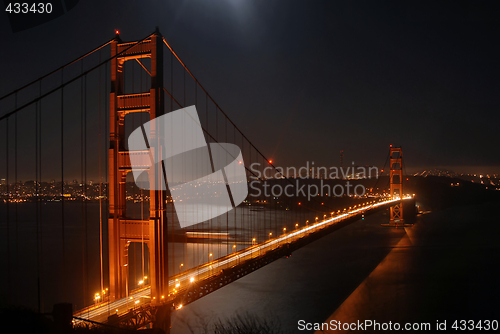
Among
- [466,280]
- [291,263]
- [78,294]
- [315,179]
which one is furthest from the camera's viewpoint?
[315,179]

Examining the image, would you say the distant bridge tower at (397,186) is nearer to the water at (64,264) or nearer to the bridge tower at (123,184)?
the water at (64,264)

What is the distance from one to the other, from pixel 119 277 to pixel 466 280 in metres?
21.5

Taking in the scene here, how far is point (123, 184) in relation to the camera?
9.93 meters

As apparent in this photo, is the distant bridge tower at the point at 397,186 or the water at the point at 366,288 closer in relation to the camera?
the water at the point at 366,288

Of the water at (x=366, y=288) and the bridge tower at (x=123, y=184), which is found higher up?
the bridge tower at (x=123, y=184)

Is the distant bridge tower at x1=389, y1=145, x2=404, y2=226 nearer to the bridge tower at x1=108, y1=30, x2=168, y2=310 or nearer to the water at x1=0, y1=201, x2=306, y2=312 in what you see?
the water at x1=0, y1=201, x2=306, y2=312

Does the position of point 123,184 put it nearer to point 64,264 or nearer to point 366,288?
point 366,288

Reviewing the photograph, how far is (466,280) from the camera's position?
71.2ft

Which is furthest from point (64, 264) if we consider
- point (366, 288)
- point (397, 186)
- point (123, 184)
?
point (397, 186)

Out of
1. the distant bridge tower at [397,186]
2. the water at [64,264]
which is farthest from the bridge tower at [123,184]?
the distant bridge tower at [397,186]

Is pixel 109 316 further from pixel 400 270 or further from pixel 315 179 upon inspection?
pixel 315 179

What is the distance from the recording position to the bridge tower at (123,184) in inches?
351

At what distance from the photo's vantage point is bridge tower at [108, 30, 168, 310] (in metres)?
8.91

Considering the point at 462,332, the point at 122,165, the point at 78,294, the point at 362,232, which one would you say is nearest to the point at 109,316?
the point at 122,165
